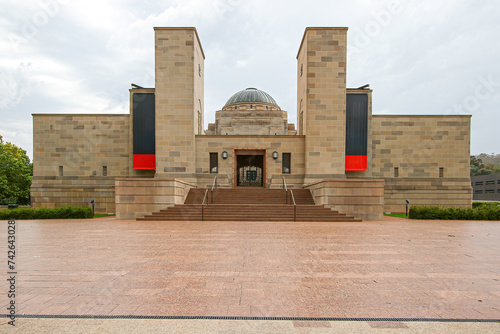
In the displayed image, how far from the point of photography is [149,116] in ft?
82.1

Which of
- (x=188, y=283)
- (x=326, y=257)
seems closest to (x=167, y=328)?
(x=188, y=283)

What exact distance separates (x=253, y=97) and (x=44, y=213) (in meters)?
37.2

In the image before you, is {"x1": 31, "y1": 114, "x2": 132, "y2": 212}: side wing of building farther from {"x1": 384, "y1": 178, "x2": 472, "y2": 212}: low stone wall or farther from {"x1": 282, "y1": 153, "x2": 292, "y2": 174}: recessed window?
{"x1": 384, "y1": 178, "x2": 472, "y2": 212}: low stone wall

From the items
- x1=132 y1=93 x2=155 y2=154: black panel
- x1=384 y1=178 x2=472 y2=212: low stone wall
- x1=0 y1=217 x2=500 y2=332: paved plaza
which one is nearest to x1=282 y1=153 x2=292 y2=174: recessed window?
x1=384 y1=178 x2=472 y2=212: low stone wall

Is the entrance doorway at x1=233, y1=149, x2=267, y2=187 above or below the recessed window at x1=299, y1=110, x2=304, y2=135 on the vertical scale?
below

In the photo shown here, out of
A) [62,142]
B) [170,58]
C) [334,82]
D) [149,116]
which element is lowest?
[62,142]

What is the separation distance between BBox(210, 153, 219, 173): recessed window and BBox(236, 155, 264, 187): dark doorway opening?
13.9 ft

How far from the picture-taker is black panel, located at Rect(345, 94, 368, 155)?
973 inches

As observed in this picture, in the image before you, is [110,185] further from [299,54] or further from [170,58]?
[299,54]

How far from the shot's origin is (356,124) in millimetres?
24906

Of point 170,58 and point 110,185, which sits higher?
point 170,58

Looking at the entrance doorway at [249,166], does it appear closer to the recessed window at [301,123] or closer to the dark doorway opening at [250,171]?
the dark doorway opening at [250,171]

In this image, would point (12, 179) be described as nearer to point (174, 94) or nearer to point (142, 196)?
point (174, 94)

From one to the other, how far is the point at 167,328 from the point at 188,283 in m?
1.65
